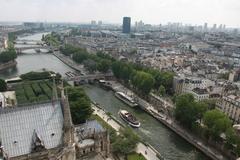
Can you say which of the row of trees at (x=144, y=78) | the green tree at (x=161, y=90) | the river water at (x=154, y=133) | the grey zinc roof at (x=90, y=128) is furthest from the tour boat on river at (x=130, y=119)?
the green tree at (x=161, y=90)

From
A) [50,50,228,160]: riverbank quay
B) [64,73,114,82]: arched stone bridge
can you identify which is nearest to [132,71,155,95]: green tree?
[50,50,228,160]: riverbank quay

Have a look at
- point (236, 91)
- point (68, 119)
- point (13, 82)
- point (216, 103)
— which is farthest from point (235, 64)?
point (68, 119)

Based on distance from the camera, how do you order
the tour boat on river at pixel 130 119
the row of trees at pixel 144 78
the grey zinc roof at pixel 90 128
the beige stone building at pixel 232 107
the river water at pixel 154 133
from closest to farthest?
1. the grey zinc roof at pixel 90 128
2. the river water at pixel 154 133
3. the tour boat on river at pixel 130 119
4. the beige stone building at pixel 232 107
5. the row of trees at pixel 144 78

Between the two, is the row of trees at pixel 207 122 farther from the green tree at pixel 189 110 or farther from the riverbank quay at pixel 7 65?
the riverbank quay at pixel 7 65

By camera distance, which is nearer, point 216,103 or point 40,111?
point 40,111

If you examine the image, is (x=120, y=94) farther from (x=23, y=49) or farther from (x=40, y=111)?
(x=23, y=49)
